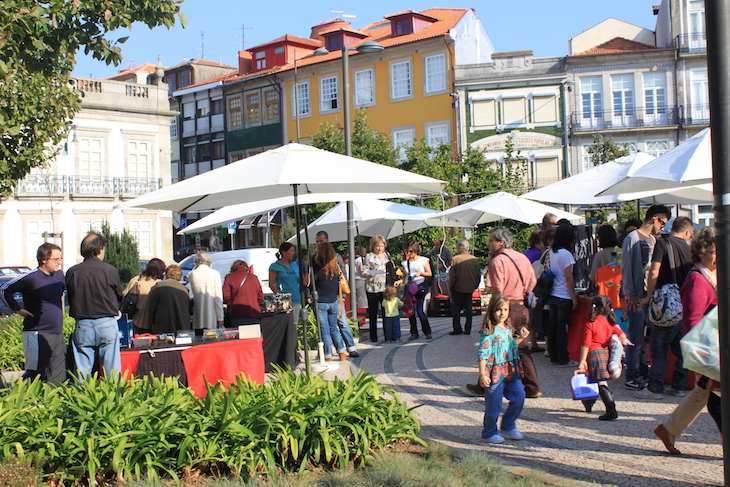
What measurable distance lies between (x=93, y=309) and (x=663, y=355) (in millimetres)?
5499

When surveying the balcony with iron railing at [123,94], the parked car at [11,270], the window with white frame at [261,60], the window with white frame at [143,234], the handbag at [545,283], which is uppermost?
the window with white frame at [261,60]

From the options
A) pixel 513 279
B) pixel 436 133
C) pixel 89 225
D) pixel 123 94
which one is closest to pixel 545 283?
pixel 513 279

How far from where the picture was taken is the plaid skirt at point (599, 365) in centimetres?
641

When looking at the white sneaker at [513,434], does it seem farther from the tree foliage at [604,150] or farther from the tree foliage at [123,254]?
the tree foliage at [604,150]

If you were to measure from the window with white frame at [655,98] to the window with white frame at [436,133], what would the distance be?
9.60 meters

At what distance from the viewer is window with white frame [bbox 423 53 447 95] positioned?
1523 inches

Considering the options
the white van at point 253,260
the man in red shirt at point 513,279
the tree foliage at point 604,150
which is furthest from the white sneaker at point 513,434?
the tree foliage at point 604,150

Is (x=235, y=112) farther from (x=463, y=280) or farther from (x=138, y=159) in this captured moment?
(x=463, y=280)

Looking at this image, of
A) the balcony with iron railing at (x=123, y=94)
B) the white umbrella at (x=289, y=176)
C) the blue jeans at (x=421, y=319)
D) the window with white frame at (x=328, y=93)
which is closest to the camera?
the white umbrella at (x=289, y=176)

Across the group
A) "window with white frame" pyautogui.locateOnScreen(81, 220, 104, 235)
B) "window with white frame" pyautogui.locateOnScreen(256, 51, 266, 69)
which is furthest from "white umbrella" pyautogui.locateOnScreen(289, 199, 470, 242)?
"window with white frame" pyautogui.locateOnScreen(256, 51, 266, 69)

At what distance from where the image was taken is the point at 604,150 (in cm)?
3266

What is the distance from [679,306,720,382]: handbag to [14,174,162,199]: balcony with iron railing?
35.4 metres

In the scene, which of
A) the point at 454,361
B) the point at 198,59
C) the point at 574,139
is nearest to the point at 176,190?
the point at 454,361

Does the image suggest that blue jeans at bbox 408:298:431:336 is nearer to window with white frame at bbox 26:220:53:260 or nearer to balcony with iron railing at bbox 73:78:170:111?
window with white frame at bbox 26:220:53:260
